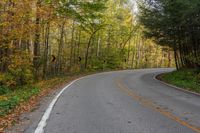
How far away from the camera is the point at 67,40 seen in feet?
161

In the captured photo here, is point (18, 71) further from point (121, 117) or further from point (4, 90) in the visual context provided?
point (121, 117)

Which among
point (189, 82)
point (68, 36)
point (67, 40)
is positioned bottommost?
point (189, 82)

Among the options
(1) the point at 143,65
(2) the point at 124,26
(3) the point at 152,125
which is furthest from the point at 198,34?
(1) the point at 143,65

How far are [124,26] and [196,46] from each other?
26.0m

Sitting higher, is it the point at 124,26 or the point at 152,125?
the point at 124,26

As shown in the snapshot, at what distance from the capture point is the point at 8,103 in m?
11.0

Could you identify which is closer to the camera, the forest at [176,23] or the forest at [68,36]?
the forest at [68,36]

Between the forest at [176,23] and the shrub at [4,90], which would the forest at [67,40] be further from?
the forest at [176,23]

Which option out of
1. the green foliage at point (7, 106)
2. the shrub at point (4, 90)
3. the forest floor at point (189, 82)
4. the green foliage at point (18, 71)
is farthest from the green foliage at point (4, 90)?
the forest floor at point (189, 82)

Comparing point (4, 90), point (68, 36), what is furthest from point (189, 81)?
point (68, 36)

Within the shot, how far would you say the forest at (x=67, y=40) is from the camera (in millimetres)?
17766

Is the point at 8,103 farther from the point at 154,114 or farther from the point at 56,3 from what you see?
the point at 56,3

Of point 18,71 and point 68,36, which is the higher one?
point 68,36

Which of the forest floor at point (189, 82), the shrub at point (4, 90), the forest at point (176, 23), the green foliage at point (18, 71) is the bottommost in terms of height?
the shrub at point (4, 90)
